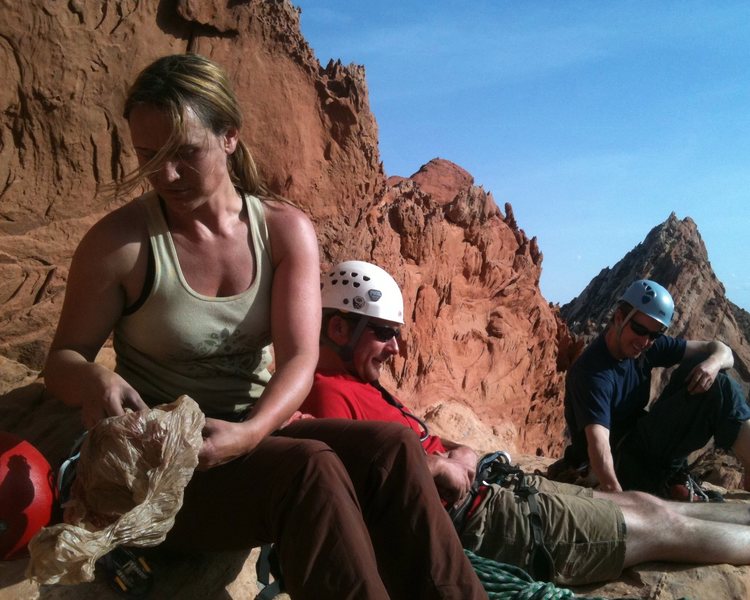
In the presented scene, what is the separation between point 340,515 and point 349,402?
3.98 feet

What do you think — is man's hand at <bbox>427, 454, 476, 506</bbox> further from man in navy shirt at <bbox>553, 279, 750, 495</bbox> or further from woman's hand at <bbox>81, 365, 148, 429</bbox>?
man in navy shirt at <bbox>553, 279, 750, 495</bbox>

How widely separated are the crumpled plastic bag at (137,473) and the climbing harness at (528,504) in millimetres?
1696

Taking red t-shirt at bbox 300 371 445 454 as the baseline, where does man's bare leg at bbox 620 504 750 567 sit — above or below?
below

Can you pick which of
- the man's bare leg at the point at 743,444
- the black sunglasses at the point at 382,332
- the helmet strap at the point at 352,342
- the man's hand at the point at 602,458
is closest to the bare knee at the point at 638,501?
the man's hand at the point at 602,458

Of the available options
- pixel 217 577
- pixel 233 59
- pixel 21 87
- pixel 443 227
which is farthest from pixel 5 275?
pixel 443 227

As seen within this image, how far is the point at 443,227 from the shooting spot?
9.66 m

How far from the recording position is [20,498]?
2441mm

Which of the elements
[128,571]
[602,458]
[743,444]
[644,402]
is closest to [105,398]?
[128,571]

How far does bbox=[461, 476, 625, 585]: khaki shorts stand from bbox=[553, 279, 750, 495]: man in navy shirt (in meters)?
1.17

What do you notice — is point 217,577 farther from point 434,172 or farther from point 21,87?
point 434,172

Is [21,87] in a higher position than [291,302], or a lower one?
higher

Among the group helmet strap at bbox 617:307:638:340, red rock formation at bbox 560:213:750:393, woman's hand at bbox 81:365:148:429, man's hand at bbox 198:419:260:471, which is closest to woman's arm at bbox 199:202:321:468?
man's hand at bbox 198:419:260:471

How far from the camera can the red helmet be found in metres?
2.44

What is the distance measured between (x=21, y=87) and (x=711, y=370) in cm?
466
